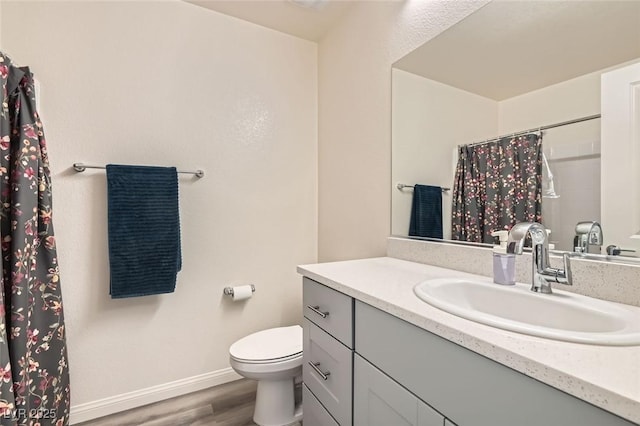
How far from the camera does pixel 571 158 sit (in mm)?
925

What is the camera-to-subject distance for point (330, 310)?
1.06 metres

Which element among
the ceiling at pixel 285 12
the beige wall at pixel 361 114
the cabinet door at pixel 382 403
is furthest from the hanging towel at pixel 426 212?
the ceiling at pixel 285 12

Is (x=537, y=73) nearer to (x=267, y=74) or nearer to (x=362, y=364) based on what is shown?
(x=362, y=364)

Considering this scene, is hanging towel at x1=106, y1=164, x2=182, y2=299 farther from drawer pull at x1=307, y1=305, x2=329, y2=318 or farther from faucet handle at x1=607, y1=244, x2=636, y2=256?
faucet handle at x1=607, y1=244, x2=636, y2=256

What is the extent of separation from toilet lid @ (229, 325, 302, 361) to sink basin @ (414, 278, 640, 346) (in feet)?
2.94

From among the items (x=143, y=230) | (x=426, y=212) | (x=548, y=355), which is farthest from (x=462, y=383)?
(x=143, y=230)

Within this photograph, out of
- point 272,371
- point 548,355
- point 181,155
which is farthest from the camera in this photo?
point 181,155

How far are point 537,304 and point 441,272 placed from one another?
15.0 inches

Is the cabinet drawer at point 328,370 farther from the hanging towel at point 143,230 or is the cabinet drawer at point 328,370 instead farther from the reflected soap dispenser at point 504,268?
the hanging towel at point 143,230

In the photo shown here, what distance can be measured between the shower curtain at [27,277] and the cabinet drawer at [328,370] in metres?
1.06

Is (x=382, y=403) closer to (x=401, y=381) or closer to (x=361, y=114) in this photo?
(x=401, y=381)

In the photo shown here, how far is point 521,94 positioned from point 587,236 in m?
0.55

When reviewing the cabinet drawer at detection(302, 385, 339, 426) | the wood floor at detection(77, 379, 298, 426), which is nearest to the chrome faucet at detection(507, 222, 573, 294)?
the cabinet drawer at detection(302, 385, 339, 426)

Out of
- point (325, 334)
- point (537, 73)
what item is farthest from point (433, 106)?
point (325, 334)
